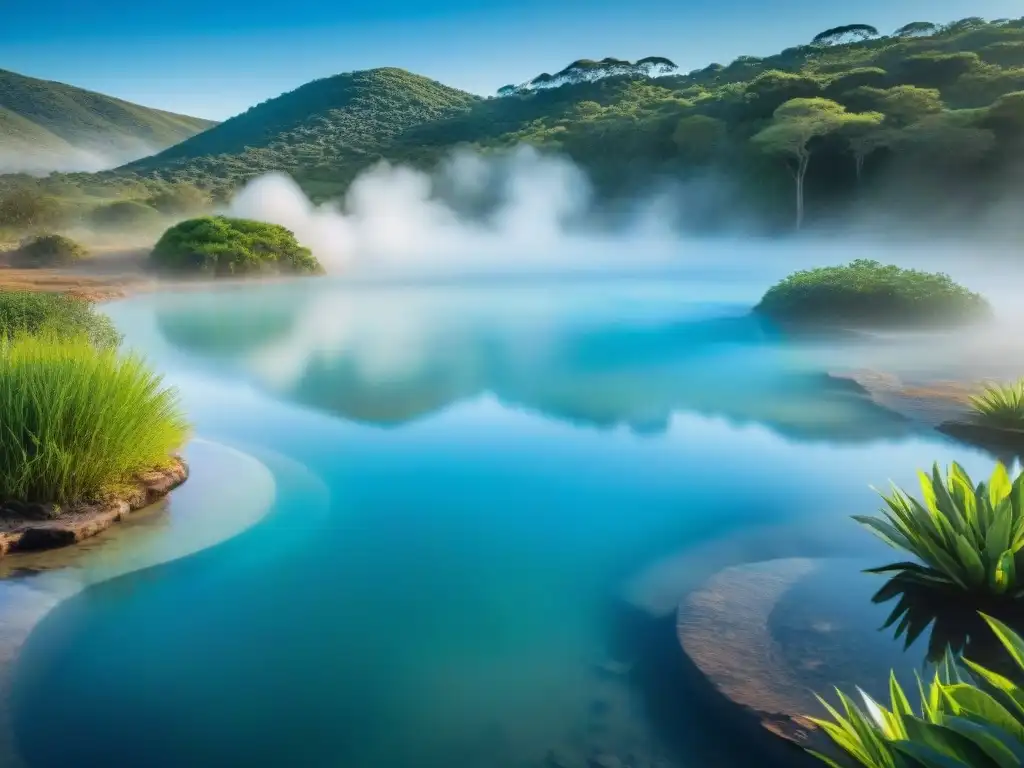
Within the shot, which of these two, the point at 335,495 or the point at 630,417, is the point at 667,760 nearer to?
the point at 335,495

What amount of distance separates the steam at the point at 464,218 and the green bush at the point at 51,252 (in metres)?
6.26

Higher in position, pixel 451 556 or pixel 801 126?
pixel 801 126

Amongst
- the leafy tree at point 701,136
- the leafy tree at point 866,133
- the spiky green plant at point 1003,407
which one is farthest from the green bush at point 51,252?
the leafy tree at point 701,136

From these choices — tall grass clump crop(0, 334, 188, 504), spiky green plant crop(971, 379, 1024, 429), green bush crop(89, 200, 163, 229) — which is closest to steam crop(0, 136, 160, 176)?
green bush crop(89, 200, 163, 229)

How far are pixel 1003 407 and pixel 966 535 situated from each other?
3518mm

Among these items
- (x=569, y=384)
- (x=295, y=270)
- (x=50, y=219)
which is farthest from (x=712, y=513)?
(x=50, y=219)

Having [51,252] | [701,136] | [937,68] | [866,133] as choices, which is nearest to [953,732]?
[51,252]

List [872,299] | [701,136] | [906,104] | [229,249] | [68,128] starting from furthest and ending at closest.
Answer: [68,128]
[701,136]
[906,104]
[229,249]
[872,299]

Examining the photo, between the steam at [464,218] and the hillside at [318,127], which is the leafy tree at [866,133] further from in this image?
the hillside at [318,127]

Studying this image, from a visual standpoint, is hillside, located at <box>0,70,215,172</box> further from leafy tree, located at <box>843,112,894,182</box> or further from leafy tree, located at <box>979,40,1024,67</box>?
leafy tree, located at <box>979,40,1024,67</box>

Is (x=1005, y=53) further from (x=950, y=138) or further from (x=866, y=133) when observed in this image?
(x=950, y=138)

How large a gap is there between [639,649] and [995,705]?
5.62 feet

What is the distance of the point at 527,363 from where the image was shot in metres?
10.7

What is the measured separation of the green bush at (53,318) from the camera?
7703 mm
